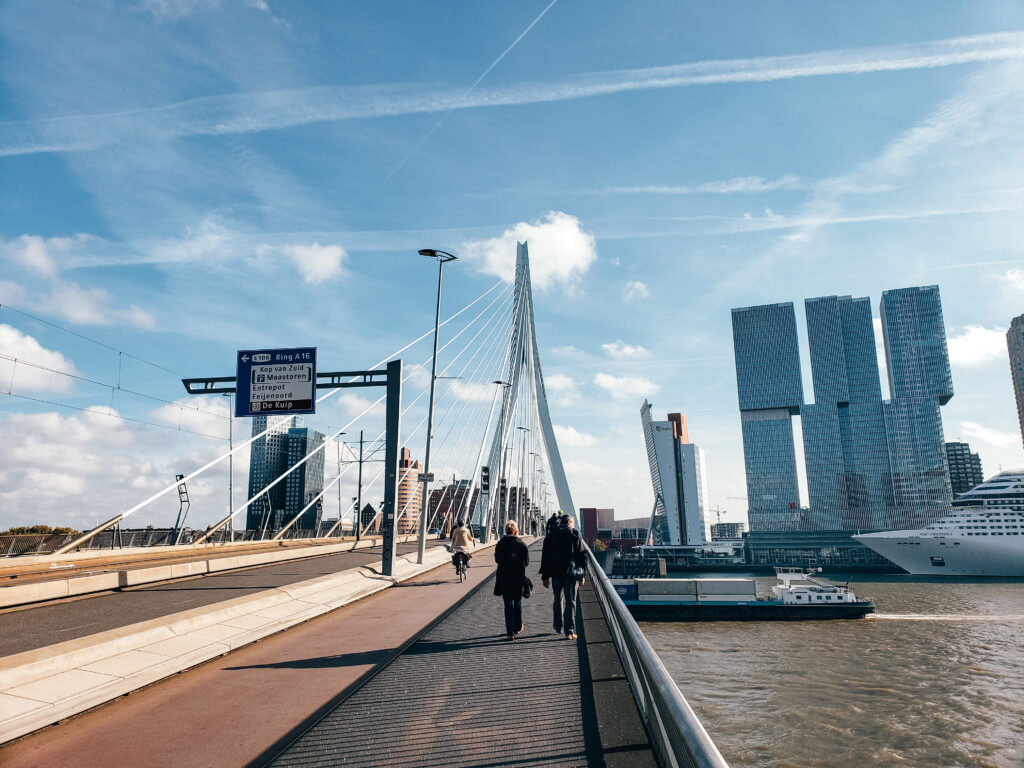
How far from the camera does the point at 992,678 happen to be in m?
26.5

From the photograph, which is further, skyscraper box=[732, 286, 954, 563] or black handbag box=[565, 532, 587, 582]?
skyscraper box=[732, 286, 954, 563]

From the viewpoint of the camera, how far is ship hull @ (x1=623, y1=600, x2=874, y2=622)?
2025 inches

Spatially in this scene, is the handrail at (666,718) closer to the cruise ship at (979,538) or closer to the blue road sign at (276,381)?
the blue road sign at (276,381)

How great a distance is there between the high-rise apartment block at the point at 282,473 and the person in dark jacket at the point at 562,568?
99.4ft

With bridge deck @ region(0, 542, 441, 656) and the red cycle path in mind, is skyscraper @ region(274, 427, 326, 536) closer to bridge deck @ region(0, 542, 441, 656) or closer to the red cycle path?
bridge deck @ region(0, 542, 441, 656)

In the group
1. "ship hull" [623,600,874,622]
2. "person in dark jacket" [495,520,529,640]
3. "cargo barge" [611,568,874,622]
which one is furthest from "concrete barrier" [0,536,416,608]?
"cargo barge" [611,568,874,622]

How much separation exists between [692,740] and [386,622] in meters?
9.40

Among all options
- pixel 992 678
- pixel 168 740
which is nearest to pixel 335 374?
A: pixel 168 740

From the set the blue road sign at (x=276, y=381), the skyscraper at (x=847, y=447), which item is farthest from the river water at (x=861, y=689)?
the skyscraper at (x=847, y=447)

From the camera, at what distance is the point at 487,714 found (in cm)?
545

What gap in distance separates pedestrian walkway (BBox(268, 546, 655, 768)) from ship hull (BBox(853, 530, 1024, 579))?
104 m

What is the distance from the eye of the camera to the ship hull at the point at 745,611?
169 feet

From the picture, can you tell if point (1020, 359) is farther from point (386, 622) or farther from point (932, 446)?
point (386, 622)

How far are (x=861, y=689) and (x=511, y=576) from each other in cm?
2161
